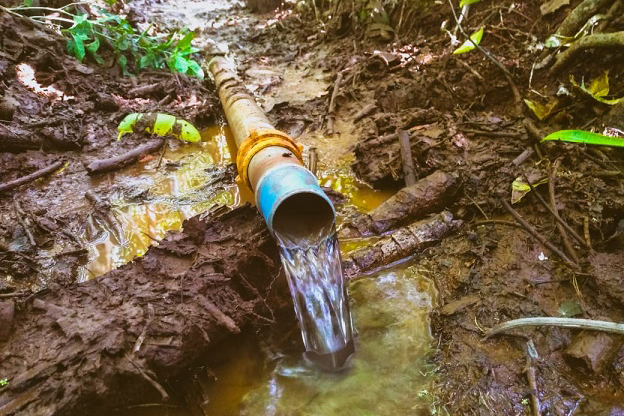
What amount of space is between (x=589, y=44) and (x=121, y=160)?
5.09 m

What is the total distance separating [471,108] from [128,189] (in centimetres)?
404

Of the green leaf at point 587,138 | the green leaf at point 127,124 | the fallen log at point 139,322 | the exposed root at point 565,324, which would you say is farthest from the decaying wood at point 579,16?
the green leaf at point 127,124

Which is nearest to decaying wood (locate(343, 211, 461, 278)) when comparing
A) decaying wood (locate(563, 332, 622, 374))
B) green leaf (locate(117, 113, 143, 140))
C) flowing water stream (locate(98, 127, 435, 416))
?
flowing water stream (locate(98, 127, 435, 416))

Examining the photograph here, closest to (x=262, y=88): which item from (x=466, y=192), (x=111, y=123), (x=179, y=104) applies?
(x=179, y=104)

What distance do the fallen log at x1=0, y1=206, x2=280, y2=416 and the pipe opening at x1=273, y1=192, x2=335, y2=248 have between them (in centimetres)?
16

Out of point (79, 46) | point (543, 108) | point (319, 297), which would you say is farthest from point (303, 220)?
point (79, 46)

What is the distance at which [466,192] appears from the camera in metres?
3.82

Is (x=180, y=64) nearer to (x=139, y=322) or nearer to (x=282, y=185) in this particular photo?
(x=282, y=185)

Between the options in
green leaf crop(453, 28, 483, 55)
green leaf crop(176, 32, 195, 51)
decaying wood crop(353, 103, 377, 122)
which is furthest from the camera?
green leaf crop(176, 32, 195, 51)

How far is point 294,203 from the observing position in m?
2.96

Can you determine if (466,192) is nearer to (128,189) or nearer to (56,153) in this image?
(128,189)

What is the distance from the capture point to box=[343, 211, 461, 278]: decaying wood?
11.1ft

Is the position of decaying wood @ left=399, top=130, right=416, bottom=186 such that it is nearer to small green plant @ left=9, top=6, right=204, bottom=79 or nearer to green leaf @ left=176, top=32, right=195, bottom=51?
small green plant @ left=9, top=6, right=204, bottom=79

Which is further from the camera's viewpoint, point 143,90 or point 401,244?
point 143,90
